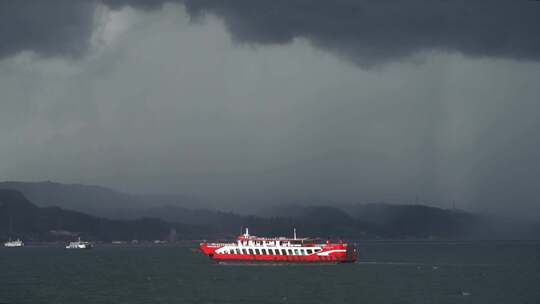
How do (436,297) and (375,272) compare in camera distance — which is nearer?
(436,297)

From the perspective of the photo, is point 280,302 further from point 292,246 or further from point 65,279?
point 292,246

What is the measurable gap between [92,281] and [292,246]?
59.0 meters

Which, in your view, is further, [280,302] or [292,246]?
[292,246]

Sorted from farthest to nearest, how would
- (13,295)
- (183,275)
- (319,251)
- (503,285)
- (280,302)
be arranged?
(319,251)
(183,275)
(503,285)
(13,295)
(280,302)

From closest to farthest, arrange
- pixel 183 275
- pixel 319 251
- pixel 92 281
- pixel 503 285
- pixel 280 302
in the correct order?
pixel 280 302
pixel 503 285
pixel 92 281
pixel 183 275
pixel 319 251

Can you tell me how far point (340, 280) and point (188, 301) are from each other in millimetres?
44107

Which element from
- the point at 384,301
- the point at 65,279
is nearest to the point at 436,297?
the point at 384,301

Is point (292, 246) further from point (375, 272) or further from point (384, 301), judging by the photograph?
point (384, 301)

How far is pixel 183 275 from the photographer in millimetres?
173125

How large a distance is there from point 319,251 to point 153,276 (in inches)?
1766

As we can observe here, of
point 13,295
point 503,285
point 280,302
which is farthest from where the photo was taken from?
point 503,285

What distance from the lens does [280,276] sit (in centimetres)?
16150

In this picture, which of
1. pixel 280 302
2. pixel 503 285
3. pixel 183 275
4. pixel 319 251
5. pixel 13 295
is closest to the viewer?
pixel 280 302

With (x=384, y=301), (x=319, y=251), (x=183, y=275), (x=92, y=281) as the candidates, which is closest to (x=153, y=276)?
(x=183, y=275)
